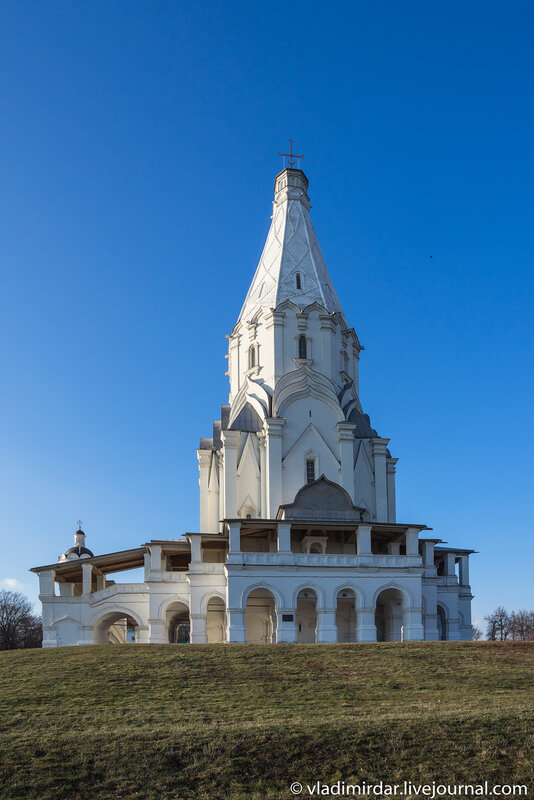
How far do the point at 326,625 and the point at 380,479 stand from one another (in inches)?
396

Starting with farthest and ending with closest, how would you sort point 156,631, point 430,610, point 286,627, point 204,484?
point 204,484 < point 430,610 < point 156,631 < point 286,627

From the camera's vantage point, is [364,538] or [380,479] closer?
[364,538]

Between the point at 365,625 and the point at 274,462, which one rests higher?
the point at 274,462

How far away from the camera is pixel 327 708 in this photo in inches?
641

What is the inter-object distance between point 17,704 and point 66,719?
2.05 meters

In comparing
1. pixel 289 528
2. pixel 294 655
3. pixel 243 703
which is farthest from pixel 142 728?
pixel 289 528

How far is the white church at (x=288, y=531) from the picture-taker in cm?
3148

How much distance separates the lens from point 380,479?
38750 millimetres

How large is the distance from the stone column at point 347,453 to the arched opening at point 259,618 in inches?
265

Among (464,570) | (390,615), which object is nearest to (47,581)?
(390,615)

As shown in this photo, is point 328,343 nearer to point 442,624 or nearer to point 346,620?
point 346,620

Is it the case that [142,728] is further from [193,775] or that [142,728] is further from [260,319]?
[260,319]

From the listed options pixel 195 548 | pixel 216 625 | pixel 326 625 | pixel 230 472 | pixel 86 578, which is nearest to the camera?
pixel 326 625

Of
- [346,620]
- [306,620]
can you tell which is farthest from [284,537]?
[346,620]
